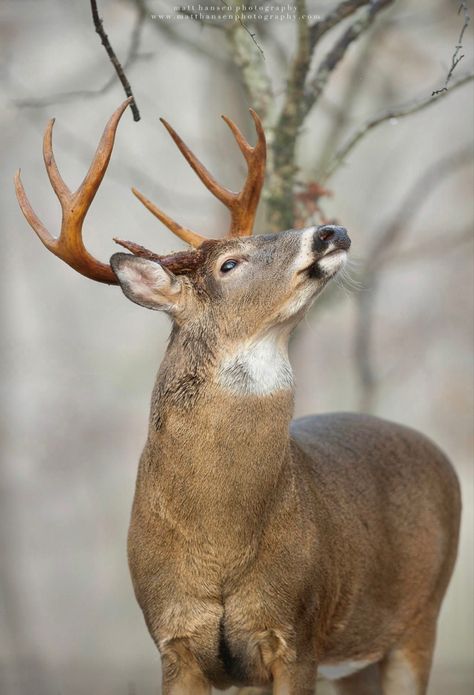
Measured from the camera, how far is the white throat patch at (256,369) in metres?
5.18

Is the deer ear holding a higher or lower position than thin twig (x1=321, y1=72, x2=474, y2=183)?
lower

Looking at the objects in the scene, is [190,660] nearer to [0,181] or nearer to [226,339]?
[226,339]

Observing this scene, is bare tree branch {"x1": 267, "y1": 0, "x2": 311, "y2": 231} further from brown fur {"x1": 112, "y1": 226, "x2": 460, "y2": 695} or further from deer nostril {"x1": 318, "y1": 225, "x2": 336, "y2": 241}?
deer nostril {"x1": 318, "y1": 225, "x2": 336, "y2": 241}

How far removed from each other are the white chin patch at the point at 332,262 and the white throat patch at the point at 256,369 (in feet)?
1.01

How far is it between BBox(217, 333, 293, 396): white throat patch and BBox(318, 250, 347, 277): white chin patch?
31 cm

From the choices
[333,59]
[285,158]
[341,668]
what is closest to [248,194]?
[285,158]

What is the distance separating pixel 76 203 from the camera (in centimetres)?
523

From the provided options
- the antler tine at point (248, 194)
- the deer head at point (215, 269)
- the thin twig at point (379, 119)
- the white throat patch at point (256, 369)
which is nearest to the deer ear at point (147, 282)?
the deer head at point (215, 269)

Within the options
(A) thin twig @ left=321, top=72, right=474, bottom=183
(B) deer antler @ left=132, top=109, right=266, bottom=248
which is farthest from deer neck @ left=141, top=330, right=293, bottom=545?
(A) thin twig @ left=321, top=72, right=474, bottom=183

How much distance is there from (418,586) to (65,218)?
2374 millimetres

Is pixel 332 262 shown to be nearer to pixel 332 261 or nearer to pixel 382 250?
pixel 332 261

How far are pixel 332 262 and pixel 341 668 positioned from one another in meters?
2.06

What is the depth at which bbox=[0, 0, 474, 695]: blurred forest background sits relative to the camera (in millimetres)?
11555

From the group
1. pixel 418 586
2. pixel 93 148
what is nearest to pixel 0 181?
pixel 93 148
